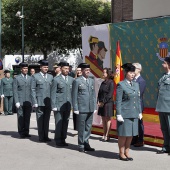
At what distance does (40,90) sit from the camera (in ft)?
36.1

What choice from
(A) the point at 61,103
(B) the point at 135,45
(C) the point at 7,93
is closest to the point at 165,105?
(A) the point at 61,103

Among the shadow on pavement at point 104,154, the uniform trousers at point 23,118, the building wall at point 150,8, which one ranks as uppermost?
the building wall at point 150,8

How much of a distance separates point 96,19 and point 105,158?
95.4ft

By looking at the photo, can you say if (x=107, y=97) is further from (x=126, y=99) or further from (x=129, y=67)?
(x=129, y=67)

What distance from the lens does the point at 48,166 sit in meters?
8.00

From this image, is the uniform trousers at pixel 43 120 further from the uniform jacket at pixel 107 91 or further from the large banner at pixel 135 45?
the large banner at pixel 135 45

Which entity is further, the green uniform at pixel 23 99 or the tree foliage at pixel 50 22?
the tree foliage at pixel 50 22

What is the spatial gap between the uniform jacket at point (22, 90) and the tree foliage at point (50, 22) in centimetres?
2343

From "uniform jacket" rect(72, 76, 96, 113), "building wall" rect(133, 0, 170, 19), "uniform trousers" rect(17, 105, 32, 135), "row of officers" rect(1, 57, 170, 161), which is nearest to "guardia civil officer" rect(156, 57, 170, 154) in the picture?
"row of officers" rect(1, 57, 170, 161)

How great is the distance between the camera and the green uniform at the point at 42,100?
1092 centimetres

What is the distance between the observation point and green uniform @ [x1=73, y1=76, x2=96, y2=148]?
31.1 feet

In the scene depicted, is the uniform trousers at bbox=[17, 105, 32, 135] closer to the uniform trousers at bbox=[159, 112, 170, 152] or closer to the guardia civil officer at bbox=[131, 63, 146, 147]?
the guardia civil officer at bbox=[131, 63, 146, 147]

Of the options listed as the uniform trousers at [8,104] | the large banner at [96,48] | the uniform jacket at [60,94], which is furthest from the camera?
the uniform trousers at [8,104]

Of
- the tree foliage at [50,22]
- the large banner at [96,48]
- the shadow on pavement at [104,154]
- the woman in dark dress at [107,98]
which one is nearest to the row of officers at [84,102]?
the woman in dark dress at [107,98]
